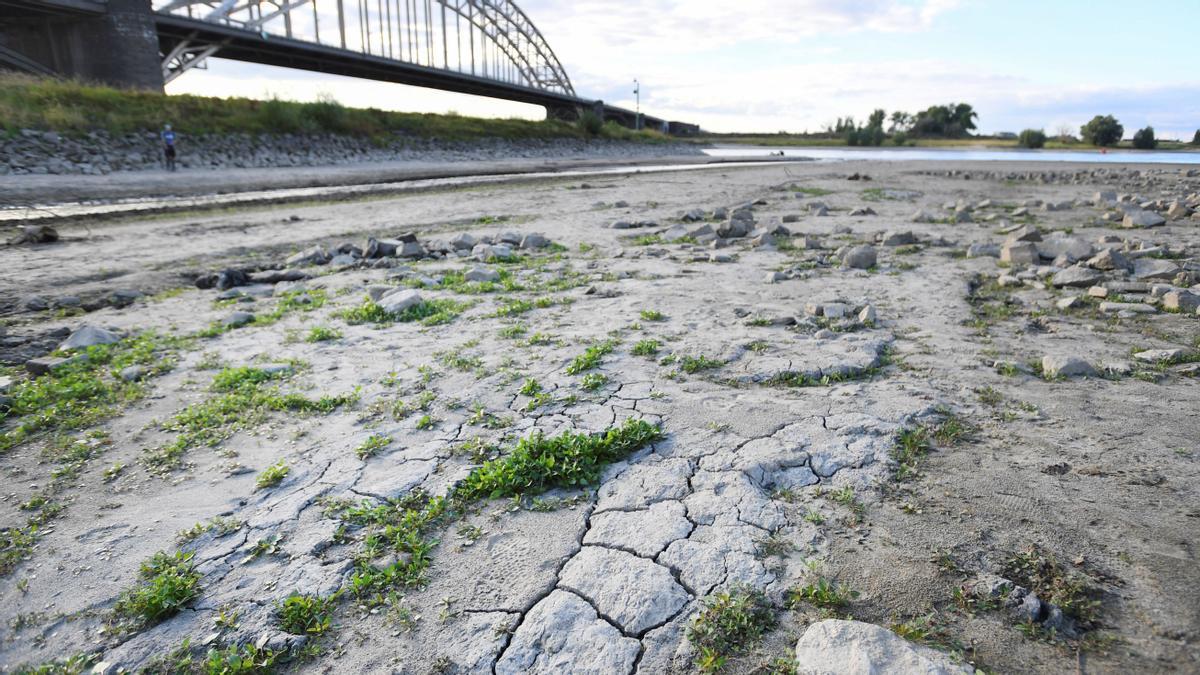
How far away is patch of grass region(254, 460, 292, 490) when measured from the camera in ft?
11.7

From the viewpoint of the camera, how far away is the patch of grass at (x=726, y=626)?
89.6 inches

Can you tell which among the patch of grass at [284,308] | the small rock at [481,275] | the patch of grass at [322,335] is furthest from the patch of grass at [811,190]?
the patch of grass at [322,335]

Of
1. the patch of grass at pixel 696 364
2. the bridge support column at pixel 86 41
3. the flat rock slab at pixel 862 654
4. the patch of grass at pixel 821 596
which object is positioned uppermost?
the bridge support column at pixel 86 41

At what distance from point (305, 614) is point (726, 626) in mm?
1776

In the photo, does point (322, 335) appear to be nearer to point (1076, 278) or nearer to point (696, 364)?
point (696, 364)

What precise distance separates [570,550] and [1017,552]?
204 centimetres

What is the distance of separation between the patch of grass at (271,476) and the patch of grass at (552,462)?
3.73ft

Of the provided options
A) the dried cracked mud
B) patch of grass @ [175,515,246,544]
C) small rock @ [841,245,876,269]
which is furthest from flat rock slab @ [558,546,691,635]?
small rock @ [841,245,876,269]

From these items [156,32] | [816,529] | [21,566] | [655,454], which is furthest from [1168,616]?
[156,32]

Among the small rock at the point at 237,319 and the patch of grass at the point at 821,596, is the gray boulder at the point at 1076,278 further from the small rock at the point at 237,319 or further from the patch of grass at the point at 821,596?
the small rock at the point at 237,319

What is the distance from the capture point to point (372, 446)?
3.92 meters

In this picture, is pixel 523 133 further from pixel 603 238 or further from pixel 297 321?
pixel 297 321

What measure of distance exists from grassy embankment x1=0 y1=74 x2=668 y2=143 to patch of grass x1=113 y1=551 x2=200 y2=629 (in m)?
28.2

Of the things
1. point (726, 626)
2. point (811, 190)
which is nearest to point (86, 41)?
point (811, 190)
